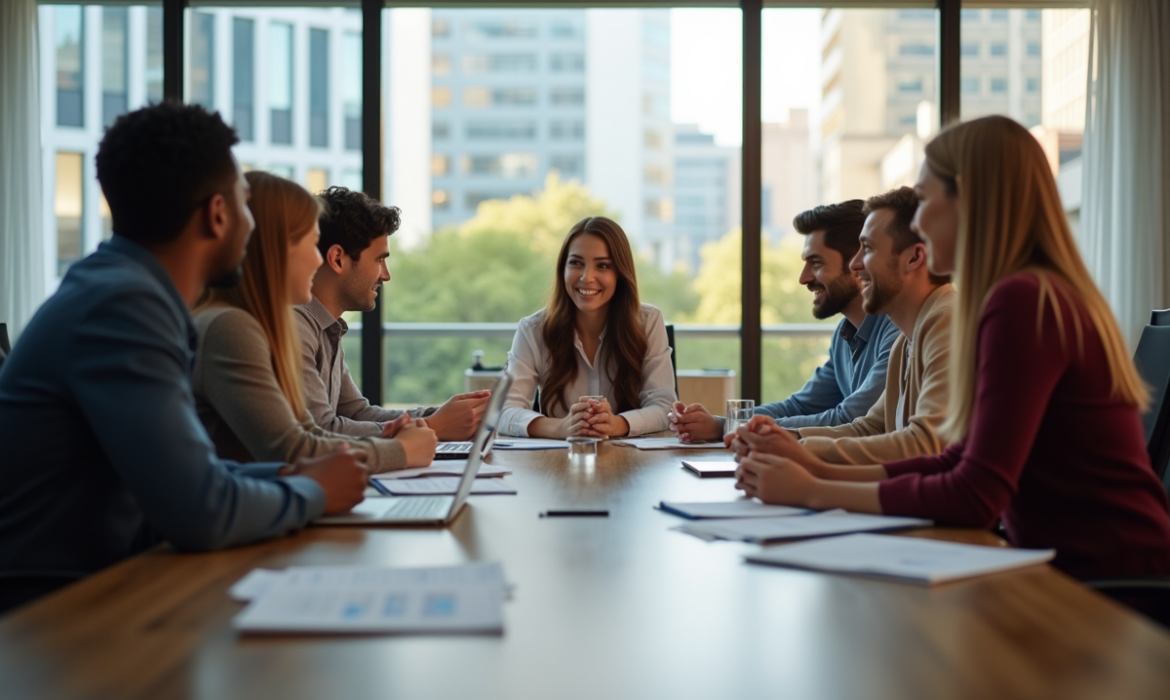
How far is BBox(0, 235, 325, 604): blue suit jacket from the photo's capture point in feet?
4.33

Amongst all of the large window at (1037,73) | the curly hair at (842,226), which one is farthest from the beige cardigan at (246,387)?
the large window at (1037,73)

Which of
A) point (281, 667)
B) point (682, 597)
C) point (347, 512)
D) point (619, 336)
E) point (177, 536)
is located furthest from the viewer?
point (619, 336)

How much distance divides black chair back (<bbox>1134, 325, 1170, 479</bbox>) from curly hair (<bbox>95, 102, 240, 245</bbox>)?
71.7 inches

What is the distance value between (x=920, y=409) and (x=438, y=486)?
3.36 feet

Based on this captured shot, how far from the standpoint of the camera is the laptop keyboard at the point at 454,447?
2.48 metres

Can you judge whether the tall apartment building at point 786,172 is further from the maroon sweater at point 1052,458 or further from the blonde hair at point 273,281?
the maroon sweater at point 1052,458

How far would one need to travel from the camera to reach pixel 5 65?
5.24 m

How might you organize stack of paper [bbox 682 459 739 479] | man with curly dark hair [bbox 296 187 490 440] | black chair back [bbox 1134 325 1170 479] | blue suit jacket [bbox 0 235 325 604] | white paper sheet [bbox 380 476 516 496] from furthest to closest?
1. man with curly dark hair [bbox 296 187 490 440]
2. black chair back [bbox 1134 325 1170 479]
3. stack of paper [bbox 682 459 739 479]
4. white paper sheet [bbox 380 476 516 496]
5. blue suit jacket [bbox 0 235 325 604]

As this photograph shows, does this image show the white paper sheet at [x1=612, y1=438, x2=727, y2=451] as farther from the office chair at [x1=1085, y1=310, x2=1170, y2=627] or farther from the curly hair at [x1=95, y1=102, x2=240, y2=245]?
the curly hair at [x1=95, y1=102, x2=240, y2=245]

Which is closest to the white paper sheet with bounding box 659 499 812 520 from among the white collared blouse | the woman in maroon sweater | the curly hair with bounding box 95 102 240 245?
the woman in maroon sweater

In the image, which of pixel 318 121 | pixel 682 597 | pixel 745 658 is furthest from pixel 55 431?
pixel 318 121

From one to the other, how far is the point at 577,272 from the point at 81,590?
8.26ft

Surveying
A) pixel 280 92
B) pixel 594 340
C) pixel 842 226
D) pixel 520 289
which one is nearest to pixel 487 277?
pixel 520 289

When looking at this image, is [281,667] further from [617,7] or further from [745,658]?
[617,7]
